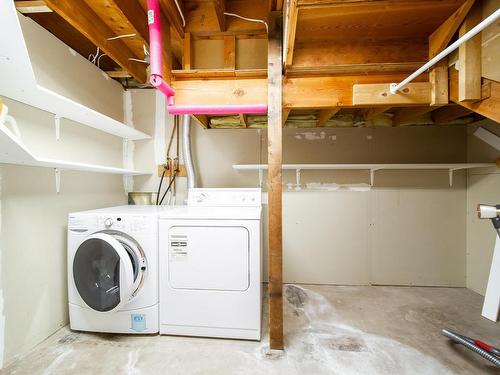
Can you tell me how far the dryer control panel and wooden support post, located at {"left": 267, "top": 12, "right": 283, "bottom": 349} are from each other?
673mm

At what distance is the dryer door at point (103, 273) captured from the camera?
1.47 meters

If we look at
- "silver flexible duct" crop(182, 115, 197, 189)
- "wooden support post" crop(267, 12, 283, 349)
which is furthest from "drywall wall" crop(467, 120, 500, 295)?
"silver flexible duct" crop(182, 115, 197, 189)

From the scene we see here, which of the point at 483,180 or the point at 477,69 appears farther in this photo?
the point at 483,180

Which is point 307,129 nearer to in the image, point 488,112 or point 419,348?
point 488,112

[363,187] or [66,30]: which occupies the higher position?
[66,30]

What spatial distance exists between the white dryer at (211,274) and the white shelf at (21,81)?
990 mm

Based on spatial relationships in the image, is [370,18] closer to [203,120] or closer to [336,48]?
[336,48]

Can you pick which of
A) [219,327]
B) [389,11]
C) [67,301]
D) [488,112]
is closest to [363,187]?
[488,112]

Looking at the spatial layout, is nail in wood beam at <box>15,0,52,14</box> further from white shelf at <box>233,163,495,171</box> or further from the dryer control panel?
white shelf at <box>233,163,495,171</box>

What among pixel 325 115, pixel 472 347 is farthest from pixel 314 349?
pixel 325 115

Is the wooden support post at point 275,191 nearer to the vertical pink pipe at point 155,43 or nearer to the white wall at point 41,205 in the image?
the vertical pink pipe at point 155,43

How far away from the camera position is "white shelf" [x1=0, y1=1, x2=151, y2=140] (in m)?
0.93

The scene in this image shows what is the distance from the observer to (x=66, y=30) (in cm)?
168

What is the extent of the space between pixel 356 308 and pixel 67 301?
240cm
